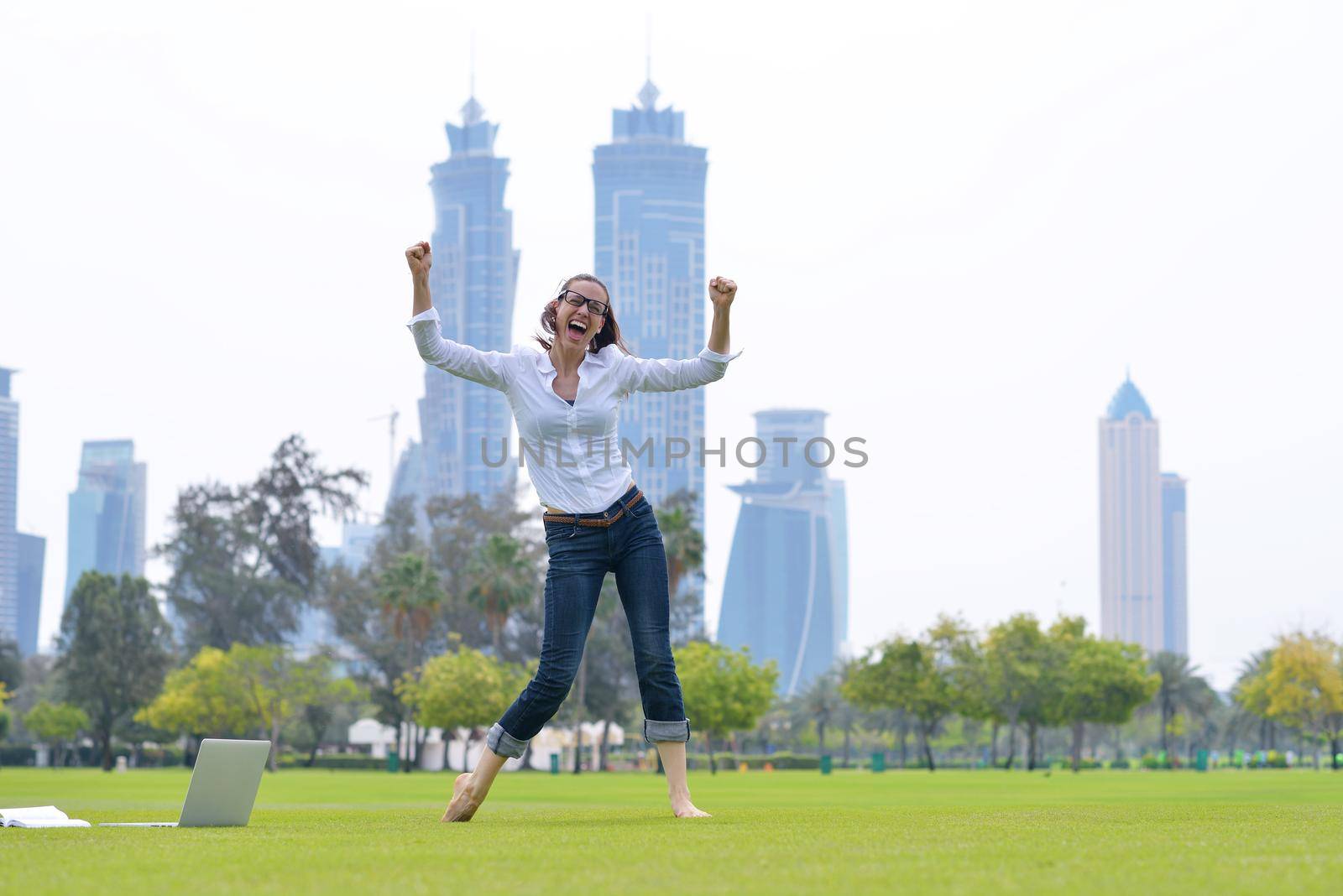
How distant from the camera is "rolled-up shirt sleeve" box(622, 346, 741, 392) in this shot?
6.89m

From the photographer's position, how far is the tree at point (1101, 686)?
221ft

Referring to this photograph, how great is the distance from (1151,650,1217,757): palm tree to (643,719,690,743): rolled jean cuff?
278 ft

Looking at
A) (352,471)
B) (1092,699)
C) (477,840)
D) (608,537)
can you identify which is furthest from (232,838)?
(352,471)

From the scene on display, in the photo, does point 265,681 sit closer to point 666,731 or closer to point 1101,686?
point 1101,686

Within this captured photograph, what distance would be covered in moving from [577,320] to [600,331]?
202 mm

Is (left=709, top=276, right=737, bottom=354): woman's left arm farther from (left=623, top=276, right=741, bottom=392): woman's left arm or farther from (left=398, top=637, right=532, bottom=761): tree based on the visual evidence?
(left=398, top=637, right=532, bottom=761): tree

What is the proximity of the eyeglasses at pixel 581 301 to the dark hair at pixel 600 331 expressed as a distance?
0.03m

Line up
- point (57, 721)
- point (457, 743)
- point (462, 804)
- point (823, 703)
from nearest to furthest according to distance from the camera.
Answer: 1. point (462, 804)
2. point (57, 721)
3. point (457, 743)
4. point (823, 703)

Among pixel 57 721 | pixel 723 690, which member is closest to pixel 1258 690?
pixel 723 690

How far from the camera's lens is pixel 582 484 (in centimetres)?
673

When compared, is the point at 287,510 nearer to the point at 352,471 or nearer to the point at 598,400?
the point at 352,471

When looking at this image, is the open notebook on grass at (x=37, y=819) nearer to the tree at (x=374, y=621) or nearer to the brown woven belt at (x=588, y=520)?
the brown woven belt at (x=588, y=520)

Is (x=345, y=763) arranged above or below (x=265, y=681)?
below

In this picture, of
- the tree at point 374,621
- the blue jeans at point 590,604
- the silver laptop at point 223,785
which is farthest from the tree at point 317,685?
the silver laptop at point 223,785
